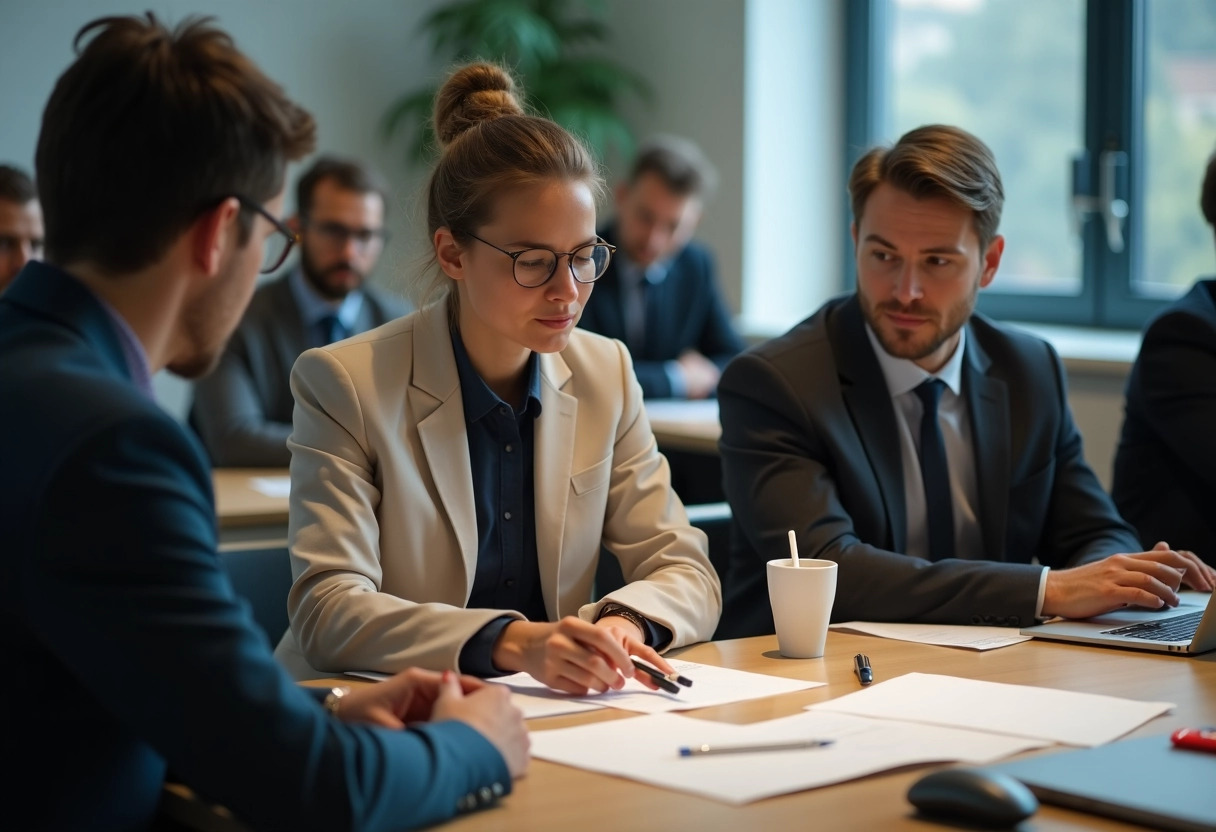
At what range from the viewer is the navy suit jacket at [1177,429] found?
2.66 metres

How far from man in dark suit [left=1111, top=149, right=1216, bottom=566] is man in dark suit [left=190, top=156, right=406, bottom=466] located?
6.94 ft

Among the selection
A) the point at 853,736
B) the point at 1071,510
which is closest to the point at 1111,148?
the point at 1071,510

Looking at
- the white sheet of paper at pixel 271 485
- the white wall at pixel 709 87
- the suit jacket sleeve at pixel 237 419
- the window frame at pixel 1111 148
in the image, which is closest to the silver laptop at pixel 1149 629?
the white sheet of paper at pixel 271 485

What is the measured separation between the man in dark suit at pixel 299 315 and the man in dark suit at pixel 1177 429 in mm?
2115

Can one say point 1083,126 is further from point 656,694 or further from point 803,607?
point 656,694

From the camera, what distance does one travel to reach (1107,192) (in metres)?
4.66

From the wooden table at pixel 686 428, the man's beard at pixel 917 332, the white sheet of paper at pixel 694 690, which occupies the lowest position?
the wooden table at pixel 686 428

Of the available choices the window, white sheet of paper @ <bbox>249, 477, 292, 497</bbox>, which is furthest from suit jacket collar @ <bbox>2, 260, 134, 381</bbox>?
the window

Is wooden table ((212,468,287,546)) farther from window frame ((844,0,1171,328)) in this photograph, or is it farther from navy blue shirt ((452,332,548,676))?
window frame ((844,0,1171,328))

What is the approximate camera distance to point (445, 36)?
5922mm

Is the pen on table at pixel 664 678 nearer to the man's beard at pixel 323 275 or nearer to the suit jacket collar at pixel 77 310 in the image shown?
the suit jacket collar at pixel 77 310

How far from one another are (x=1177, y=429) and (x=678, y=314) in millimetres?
2666

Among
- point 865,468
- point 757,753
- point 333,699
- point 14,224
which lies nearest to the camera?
point 757,753

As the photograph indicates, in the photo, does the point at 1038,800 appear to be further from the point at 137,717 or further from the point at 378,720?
the point at 137,717
